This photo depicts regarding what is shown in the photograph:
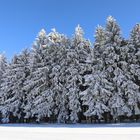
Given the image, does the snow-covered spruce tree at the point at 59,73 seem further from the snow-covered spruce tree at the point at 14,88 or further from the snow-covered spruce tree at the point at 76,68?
the snow-covered spruce tree at the point at 14,88

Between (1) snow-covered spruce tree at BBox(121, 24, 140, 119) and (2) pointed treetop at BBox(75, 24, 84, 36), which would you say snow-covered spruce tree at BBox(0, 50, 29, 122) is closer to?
(2) pointed treetop at BBox(75, 24, 84, 36)

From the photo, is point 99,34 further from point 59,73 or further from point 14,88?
point 14,88

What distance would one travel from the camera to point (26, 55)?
47.7 meters

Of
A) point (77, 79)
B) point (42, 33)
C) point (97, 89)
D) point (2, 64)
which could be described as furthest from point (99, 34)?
point (2, 64)

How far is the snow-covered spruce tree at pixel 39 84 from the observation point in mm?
39584

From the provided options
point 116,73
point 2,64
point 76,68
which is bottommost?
point 116,73

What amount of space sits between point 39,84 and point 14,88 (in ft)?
17.1

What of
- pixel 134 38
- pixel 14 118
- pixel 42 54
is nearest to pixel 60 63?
pixel 42 54

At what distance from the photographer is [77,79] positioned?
3903 centimetres

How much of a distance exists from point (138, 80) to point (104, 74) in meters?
4.63

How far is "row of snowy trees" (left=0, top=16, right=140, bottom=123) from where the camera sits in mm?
35094
